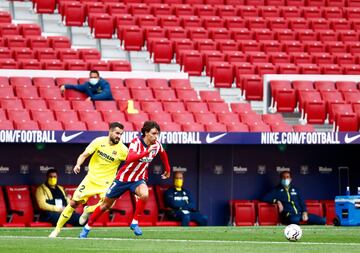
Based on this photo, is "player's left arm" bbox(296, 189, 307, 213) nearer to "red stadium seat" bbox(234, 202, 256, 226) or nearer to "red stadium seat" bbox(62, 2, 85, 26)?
"red stadium seat" bbox(234, 202, 256, 226)

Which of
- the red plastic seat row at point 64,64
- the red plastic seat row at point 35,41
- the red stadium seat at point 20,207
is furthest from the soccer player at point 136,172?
the red plastic seat row at point 35,41

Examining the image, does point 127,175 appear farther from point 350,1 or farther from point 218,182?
point 350,1

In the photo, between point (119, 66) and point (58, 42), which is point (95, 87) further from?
point (58, 42)

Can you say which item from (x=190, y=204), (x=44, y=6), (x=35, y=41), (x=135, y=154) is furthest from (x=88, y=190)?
(x=44, y=6)

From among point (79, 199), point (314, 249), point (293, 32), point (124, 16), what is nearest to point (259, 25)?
point (293, 32)

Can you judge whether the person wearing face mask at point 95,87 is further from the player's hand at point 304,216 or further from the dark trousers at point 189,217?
the player's hand at point 304,216

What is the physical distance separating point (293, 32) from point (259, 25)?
36.1 inches

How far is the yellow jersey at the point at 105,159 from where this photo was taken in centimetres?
1841

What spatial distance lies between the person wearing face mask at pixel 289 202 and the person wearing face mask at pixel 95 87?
4104 millimetres

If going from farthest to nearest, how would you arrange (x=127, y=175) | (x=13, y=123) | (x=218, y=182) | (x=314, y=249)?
(x=218, y=182)
(x=13, y=123)
(x=127, y=175)
(x=314, y=249)

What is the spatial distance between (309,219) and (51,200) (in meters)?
5.72

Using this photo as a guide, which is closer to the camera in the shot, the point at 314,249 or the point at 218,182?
the point at 314,249

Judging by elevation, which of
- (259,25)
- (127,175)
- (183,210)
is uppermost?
(259,25)

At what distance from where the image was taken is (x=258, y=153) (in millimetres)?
25656
